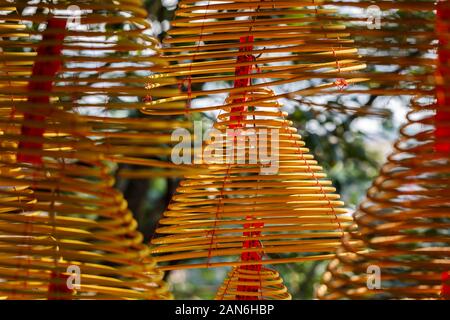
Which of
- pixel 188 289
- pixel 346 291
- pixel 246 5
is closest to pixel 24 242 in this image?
pixel 346 291

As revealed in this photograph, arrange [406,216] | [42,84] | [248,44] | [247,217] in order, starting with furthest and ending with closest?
[247,217]
[248,44]
[42,84]
[406,216]

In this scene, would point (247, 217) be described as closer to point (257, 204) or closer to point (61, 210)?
point (257, 204)

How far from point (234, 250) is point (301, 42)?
32 cm

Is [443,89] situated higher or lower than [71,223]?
higher

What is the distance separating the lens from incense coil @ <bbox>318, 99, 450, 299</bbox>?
2.87ft

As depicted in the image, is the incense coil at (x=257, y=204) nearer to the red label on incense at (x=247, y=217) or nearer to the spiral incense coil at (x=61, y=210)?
the red label on incense at (x=247, y=217)

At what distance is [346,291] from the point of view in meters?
0.91

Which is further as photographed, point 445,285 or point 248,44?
point 248,44

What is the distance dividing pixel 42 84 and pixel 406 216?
46cm

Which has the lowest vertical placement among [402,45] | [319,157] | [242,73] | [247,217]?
[247,217]

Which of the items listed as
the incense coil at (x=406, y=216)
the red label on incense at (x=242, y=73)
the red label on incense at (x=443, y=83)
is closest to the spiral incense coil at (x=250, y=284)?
the red label on incense at (x=242, y=73)

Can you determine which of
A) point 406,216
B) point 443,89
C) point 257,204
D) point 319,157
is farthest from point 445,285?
point 319,157

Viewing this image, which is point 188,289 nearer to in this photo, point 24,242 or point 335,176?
point 335,176

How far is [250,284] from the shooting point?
4.07 ft
